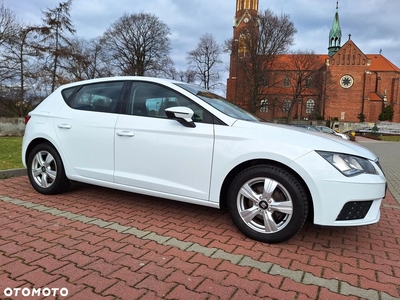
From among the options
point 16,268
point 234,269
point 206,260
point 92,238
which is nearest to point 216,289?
point 234,269

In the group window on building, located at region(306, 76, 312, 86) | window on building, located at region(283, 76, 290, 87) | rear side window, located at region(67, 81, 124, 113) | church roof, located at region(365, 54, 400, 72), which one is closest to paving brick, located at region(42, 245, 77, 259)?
rear side window, located at region(67, 81, 124, 113)

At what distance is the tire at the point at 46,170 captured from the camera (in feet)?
13.9

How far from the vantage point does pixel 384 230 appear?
3.76m

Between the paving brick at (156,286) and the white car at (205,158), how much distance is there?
3.67 feet

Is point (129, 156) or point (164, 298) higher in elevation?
point (129, 156)

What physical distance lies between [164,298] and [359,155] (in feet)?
7.23

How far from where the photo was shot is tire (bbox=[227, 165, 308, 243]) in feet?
9.29

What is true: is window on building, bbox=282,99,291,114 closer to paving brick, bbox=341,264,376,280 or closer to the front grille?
the front grille

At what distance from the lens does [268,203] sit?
2930 millimetres

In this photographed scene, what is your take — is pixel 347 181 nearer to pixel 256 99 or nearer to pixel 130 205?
pixel 130 205

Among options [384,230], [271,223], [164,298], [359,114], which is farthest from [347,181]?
[359,114]

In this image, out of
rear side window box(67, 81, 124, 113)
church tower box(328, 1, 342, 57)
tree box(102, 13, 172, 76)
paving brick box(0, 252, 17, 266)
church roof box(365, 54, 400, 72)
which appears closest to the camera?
paving brick box(0, 252, 17, 266)

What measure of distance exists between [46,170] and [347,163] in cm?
391

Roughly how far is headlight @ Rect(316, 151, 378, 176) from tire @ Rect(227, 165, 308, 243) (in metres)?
0.36
